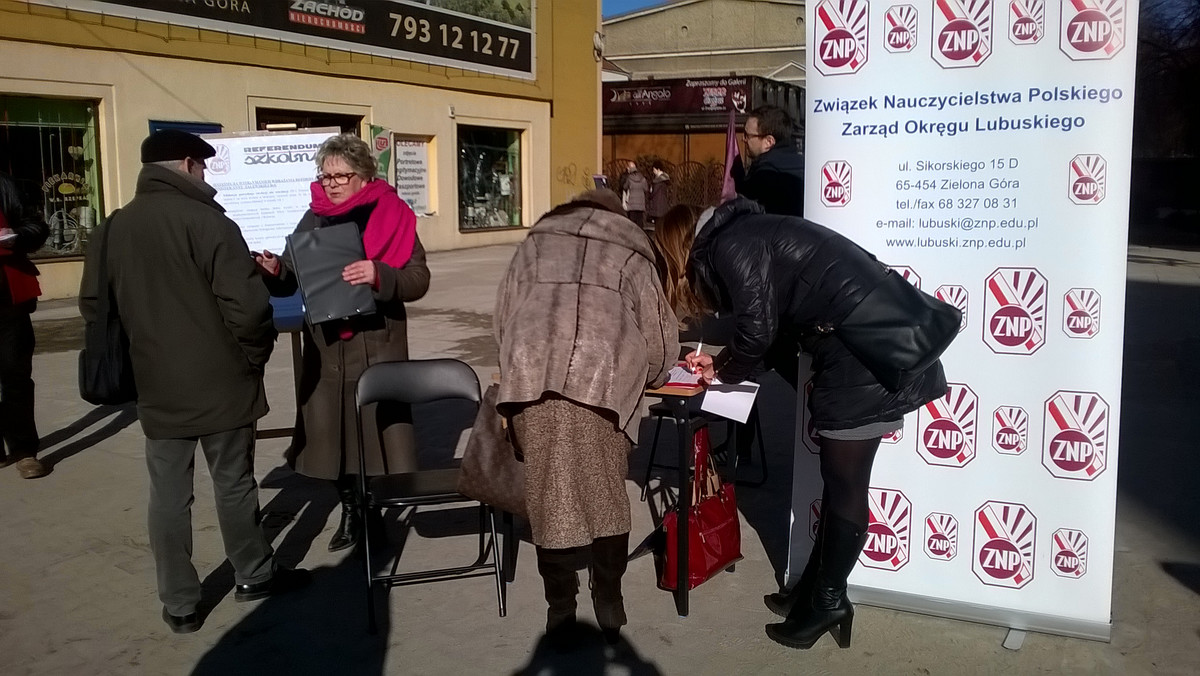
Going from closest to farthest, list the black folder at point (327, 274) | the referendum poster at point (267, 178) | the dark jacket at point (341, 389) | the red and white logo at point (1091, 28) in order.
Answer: the red and white logo at point (1091, 28)
the black folder at point (327, 274)
the dark jacket at point (341, 389)
the referendum poster at point (267, 178)

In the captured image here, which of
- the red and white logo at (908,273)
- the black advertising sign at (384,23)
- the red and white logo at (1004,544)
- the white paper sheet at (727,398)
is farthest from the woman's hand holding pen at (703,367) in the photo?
the black advertising sign at (384,23)

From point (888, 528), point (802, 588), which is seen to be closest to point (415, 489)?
point (802, 588)

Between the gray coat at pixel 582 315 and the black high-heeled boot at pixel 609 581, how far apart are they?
50cm

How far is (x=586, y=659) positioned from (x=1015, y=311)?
79.8 inches

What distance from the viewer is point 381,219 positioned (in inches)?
174

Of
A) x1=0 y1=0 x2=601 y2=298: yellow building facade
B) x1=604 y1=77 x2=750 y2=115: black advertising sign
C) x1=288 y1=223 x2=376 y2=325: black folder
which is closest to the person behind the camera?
x1=288 y1=223 x2=376 y2=325: black folder

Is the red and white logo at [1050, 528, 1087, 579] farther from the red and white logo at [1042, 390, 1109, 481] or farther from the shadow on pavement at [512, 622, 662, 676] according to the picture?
the shadow on pavement at [512, 622, 662, 676]

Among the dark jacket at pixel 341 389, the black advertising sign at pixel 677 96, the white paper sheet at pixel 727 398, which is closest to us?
the white paper sheet at pixel 727 398

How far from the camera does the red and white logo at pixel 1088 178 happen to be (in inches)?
132

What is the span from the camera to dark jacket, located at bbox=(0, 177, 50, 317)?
18.5 ft

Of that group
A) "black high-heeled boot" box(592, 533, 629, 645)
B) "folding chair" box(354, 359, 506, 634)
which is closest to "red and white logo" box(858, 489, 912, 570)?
"black high-heeled boot" box(592, 533, 629, 645)

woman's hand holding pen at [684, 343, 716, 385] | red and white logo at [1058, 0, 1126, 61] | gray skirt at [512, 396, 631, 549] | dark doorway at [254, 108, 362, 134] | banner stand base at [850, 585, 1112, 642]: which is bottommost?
banner stand base at [850, 585, 1112, 642]

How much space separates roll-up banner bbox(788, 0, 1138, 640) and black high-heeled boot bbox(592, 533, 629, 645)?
1.06m

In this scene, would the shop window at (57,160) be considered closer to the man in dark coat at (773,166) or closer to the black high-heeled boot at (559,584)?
the man in dark coat at (773,166)
